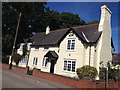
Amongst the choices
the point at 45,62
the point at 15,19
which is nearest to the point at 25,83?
the point at 45,62

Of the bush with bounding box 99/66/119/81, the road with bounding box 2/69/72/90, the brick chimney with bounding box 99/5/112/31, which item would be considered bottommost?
the road with bounding box 2/69/72/90

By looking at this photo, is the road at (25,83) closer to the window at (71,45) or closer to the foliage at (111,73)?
the foliage at (111,73)

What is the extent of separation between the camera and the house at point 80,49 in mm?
25709

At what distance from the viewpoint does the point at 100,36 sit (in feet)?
85.6

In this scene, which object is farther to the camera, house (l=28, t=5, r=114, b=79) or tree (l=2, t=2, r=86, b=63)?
tree (l=2, t=2, r=86, b=63)

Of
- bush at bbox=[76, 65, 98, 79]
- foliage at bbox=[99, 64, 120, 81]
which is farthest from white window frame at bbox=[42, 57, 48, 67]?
foliage at bbox=[99, 64, 120, 81]

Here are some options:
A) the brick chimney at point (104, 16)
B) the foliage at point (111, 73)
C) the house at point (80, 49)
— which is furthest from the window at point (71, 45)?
the foliage at point (111, 73)

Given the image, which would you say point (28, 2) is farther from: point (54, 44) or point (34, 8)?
point (54, 44)

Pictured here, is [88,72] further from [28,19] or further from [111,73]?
[28,19]

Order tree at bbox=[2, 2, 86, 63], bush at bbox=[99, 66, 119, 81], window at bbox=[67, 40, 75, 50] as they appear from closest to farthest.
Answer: bush at bbox=[99, 66, 119, 81]
window at bbox=[67, 40, 75, 50]
tree at bbox=[2, 2, 86, 63]

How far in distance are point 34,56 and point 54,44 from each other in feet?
21.6

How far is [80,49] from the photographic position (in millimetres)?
26219

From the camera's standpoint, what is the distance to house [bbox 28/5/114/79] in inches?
1012

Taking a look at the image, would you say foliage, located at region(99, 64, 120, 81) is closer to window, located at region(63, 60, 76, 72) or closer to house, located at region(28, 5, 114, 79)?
house, located at region(28, 5, 114, 79)
